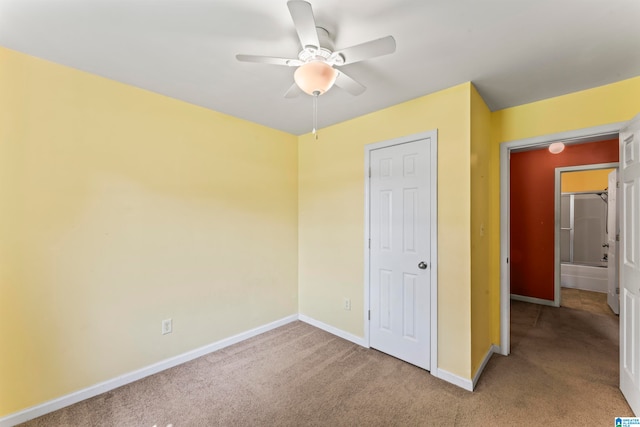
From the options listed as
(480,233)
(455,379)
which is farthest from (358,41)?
(455,379)

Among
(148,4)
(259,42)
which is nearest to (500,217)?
(259,42)

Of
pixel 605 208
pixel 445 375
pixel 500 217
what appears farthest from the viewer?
pixel 605 208

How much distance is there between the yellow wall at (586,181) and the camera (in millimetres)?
4852

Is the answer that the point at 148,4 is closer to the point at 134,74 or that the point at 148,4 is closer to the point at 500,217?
the point at 134,74

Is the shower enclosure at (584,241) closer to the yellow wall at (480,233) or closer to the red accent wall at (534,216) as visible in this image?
the red accent wall at (534,216)

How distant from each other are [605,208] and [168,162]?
711 cm

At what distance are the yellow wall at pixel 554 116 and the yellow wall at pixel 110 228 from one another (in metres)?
2.54

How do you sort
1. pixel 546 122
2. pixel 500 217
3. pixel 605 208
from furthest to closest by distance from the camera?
pixel 605 208
pixel 500 217
pixel 546 122

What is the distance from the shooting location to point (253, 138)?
10.1 feet

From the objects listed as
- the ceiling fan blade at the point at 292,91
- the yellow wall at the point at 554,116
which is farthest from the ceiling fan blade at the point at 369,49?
the yellow wall at the point at 554,116

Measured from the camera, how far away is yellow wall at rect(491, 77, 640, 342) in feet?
6.86

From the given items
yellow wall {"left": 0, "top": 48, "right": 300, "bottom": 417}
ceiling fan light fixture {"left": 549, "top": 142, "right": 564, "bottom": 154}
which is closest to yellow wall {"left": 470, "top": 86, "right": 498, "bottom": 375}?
ceiling fan light fixture {"left": 549, "top": 142, "right": 564, "bottom": 154}

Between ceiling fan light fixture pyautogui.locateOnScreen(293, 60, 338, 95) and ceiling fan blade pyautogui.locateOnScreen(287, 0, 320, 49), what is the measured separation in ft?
0.34

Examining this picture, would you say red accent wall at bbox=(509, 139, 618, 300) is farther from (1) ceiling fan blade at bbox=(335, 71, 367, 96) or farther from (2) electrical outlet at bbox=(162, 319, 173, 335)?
(2) electrical outlet at bbox=(162, 319, 173, 335)
